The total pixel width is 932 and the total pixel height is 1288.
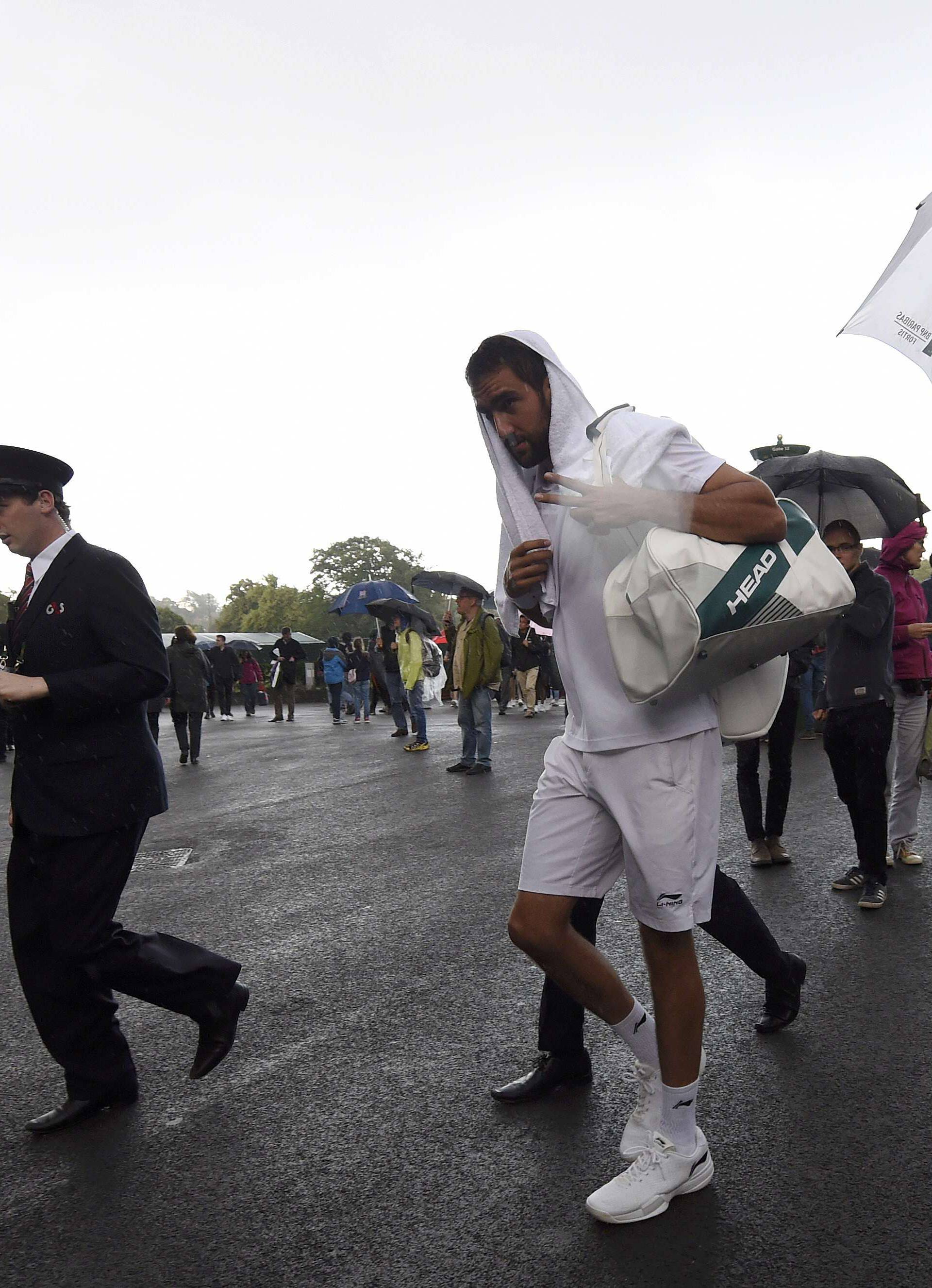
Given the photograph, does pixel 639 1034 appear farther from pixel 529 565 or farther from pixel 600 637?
pixel 529 565

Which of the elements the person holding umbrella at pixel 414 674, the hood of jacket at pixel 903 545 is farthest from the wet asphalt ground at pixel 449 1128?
the person holding umbrella at pixel 414 674

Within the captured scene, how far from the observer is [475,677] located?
12.2 meters

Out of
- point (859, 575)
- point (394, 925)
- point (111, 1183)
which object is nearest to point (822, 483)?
point (859, 575)

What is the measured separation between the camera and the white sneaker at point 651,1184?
2.59 m

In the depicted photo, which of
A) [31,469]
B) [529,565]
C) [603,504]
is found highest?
[31,469]

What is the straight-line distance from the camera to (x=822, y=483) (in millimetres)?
8250

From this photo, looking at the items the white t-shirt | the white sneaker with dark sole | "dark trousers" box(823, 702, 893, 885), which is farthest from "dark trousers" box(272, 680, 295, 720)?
the white t-shirt

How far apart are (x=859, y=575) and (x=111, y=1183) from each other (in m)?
4.53

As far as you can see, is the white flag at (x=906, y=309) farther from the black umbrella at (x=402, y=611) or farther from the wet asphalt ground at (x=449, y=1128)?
the black umbrella at (x=402, y=611)

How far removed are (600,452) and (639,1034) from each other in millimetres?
1438

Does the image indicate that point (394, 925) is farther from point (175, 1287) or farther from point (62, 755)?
point (175, 1287)

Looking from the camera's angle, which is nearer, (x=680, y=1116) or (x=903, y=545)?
(x=680, y=1116)

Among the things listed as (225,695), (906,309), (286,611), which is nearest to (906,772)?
(906,309)

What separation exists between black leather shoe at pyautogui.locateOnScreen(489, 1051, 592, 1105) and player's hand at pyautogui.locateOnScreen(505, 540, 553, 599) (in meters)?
1.53
